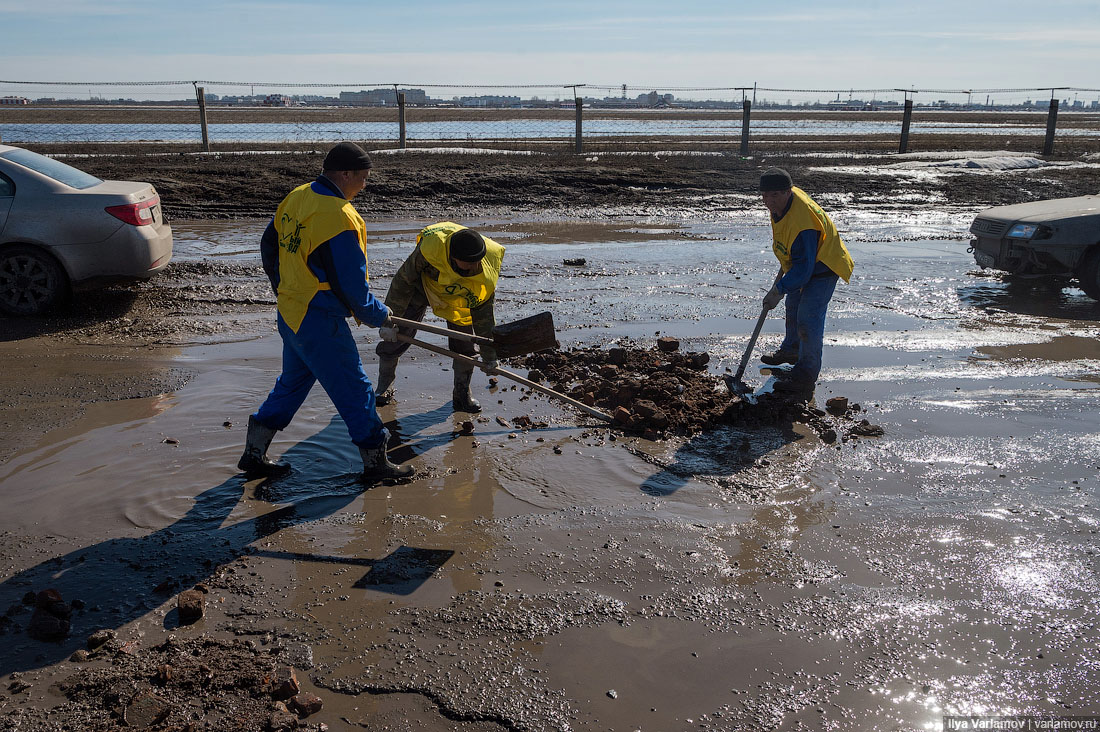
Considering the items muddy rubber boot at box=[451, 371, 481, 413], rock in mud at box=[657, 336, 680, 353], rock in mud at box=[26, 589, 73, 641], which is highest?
rock in mud at box=[657, 336, 680, 353]

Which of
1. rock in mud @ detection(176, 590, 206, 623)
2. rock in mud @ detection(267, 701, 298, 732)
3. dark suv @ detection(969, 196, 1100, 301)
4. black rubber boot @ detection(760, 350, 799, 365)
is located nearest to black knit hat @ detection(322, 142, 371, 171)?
rock in mud @ detection(176, 590, 206, 623)

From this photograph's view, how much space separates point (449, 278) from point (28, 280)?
15.2ft

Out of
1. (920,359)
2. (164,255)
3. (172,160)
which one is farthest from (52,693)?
(172,160)

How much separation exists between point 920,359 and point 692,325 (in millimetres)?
2047

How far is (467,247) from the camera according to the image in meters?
5.05

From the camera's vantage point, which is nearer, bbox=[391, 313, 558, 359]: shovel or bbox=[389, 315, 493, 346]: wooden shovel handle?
bbox=[389, 315, 493, 346]: wooden shovel handle

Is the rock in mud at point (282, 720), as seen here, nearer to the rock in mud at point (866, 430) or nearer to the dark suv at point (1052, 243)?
the rock in mud at point (866, 430)

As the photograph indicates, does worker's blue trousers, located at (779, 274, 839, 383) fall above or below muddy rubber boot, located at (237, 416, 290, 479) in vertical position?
above

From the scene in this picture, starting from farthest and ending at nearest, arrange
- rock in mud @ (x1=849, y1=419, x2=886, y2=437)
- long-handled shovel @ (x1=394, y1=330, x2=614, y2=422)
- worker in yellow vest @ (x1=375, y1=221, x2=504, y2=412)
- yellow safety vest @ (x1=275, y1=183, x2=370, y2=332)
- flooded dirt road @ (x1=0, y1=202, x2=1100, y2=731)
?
rock in mud @ (x1=849, y1=419, x2=886, y2=437) < worker in yellow vest @ (x1=375, y1=221, x2=504, y2=412) < long-handled shovel @ (x1=394, y1=330, x2=614, y2=422) < yellow safety vest @ (x1=275, y1=183, x2=370, y2=332) < flooded dirt road @ (x1=0, y1=202, x2=1100, y2=731)

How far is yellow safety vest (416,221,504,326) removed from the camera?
5258mm

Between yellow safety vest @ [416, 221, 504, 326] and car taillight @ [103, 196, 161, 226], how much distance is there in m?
3.67

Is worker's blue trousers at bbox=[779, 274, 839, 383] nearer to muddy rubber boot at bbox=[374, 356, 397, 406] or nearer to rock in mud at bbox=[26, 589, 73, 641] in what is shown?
muddy rubber boot at bbox=[374, 356, 397, 406]

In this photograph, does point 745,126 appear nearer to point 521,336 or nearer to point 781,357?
point 781,357

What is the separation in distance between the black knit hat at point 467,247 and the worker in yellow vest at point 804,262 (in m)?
2.08
